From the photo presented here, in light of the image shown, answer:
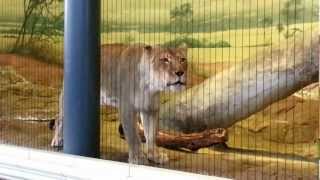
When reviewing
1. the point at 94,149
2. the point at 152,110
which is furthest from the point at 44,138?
the point at 152,110

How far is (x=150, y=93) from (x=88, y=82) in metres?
0.91

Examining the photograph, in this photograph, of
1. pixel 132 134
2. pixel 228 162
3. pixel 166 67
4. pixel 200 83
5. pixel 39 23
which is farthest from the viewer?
pixel 39 23

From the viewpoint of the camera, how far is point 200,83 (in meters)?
8.36

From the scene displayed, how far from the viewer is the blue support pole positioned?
8992mm

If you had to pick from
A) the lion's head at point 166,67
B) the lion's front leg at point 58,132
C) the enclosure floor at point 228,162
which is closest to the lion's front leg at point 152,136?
the enclosure floor at point 228,162

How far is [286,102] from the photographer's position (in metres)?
7.54

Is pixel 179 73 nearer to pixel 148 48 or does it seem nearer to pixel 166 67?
pixel 166 67

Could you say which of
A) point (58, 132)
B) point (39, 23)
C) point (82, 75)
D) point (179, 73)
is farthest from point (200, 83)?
point (39, 23)

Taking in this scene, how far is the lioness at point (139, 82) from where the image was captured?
863cm

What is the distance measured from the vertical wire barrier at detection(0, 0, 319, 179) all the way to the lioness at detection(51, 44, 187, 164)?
1 centimetres

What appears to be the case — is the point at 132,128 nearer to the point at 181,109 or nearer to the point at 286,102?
the point at 181,109

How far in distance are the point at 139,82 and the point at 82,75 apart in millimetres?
814

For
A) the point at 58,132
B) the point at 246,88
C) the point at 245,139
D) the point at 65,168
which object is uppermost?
the point at 246,88

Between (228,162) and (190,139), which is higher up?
(190,139)
